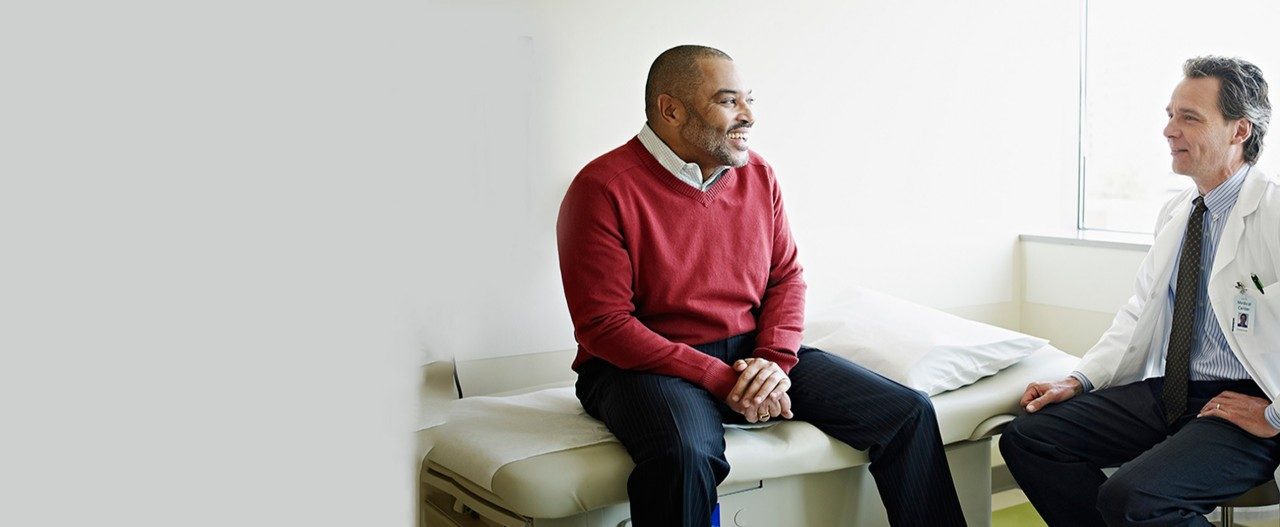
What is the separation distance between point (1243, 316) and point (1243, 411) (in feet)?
0.55

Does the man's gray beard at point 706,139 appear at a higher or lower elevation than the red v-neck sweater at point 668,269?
higher

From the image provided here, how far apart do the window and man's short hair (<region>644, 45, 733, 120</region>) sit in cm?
158

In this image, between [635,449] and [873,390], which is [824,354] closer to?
[873,390]

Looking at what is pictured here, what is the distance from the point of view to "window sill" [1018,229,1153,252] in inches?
109

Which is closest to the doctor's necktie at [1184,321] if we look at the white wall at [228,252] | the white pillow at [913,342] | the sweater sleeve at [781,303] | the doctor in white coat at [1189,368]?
the doctor in white coat at [1189,368]

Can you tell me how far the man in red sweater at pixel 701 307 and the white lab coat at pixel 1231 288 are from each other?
0.48 metres

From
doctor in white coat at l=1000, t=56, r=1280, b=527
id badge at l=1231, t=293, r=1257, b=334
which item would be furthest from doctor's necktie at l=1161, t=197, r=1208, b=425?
id badge at l=1231, t=293, r=1257, b=334

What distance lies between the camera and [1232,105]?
195 cm

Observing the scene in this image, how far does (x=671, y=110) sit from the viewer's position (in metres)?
2.05

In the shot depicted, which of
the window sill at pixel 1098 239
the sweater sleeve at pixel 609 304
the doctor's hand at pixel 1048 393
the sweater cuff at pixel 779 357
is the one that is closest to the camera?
the sweater sleeve at pixel 609 304

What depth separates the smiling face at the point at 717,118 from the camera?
201cm

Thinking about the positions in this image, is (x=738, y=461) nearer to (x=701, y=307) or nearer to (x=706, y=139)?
(x=701, y=307)

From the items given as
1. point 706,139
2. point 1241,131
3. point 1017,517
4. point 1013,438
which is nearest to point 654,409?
point 706,139

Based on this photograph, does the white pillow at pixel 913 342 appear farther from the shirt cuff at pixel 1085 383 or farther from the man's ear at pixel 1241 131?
the man's ear at pixel 1241 131
